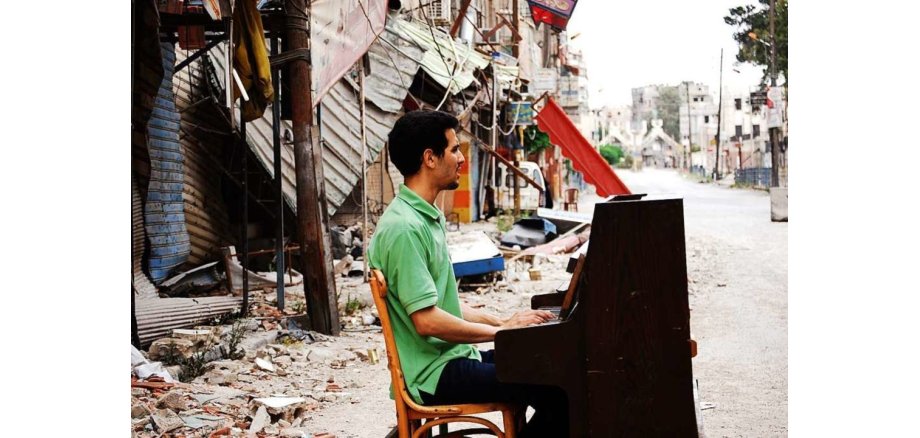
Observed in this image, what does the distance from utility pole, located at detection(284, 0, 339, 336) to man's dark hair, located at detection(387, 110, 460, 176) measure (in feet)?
13.9

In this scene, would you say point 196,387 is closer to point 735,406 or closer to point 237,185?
point 735,406

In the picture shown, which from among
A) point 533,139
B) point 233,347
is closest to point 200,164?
point 233,347

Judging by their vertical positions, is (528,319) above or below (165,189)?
below

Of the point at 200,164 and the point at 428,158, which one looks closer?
the point at 428,158

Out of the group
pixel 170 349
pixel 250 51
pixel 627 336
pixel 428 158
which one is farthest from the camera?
pixel 250 51

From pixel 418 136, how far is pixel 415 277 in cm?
49

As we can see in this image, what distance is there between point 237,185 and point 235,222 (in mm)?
589

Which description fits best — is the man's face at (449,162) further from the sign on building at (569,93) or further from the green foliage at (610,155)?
the green foliage at (610,155)

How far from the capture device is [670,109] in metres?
93.6

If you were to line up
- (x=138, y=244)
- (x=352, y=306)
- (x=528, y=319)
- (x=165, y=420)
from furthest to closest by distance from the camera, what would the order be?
(x=352, y=306), (x=138, y=244), (x=165, y=420), (x=528, y=319)

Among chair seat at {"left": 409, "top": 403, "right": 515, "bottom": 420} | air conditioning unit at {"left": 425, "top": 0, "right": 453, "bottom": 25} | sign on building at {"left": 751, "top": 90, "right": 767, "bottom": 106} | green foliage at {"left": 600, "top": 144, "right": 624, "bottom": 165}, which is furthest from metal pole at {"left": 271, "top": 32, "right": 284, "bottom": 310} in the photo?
green foliage at {"left": 600, "top": 144, "right": 624, "bottom": 165}

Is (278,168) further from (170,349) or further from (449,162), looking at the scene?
(449,162)
